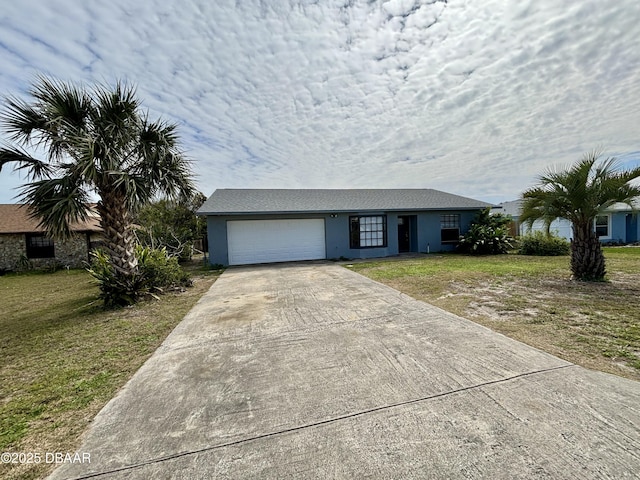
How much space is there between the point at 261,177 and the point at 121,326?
15.6 meters

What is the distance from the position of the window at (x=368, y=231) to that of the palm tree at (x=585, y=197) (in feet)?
24.3

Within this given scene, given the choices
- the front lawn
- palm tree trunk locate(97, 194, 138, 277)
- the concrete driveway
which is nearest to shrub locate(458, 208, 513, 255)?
the front lawn

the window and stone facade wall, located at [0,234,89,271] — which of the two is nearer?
stone facade wall, located at [0,234,89,271]

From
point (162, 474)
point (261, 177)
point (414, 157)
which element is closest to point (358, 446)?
point (162, 474)

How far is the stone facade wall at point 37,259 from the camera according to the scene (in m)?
14.1

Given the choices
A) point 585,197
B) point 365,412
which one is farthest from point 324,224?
point 365,412

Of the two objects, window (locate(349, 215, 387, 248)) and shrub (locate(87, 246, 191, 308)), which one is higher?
window (locate(349, 215, 387, 248))

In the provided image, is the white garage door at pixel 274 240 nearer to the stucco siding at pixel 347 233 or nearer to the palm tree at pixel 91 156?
the stucco siding at pixel 347 233

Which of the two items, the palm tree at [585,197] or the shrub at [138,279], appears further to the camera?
the palm tree at [585,197]

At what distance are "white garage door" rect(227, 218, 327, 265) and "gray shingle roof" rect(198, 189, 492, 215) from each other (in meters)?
0.82

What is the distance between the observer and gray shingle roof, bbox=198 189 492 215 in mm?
12851

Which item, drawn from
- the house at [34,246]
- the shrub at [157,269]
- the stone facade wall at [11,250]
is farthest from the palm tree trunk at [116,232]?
the stone facade wall at [11,250]

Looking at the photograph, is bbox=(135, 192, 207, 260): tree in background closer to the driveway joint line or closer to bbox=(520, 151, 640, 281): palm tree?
the driveway joint line

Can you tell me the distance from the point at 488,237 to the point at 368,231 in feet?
19.1
